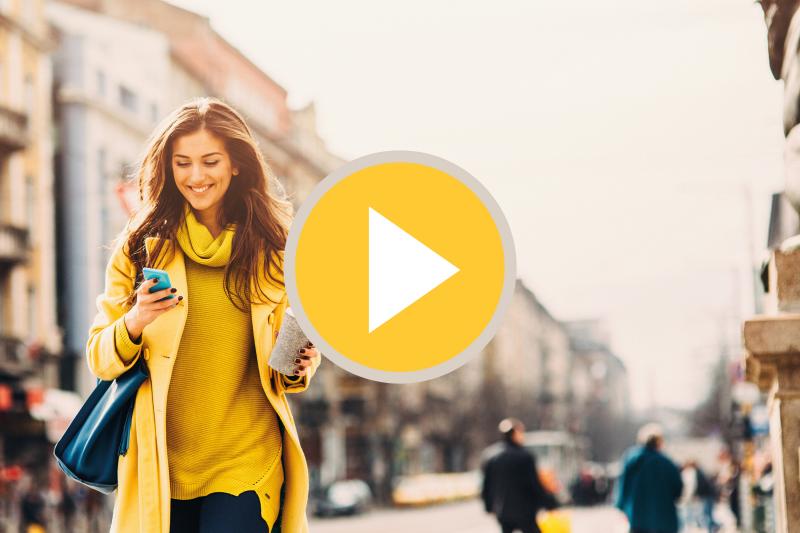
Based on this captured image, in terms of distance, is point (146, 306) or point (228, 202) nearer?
point (146, 306)

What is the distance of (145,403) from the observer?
10.8 feet

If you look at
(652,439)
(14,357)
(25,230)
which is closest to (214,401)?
(652,439)

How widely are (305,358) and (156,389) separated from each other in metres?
0.36

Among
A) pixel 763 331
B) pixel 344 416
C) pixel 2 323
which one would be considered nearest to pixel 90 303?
pixel 2 323

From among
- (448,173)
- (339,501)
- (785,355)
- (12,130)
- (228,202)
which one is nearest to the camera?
(448,173)

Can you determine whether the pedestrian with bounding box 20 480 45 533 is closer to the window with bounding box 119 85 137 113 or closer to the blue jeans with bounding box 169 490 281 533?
the window with bounding box 119 85 137 113

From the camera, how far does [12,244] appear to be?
130 ft

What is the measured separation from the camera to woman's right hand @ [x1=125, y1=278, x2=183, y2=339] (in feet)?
10.2

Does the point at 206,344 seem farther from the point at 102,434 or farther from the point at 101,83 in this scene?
the point at 101,83

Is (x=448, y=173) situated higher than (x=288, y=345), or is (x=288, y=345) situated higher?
(x=448, y=173)

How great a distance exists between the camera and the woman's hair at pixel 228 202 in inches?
134

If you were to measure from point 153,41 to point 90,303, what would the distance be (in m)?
11.2

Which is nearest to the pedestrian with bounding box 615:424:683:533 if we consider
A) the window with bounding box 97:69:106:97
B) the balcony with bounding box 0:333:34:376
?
the balcony with bounding box 0:333:34:376

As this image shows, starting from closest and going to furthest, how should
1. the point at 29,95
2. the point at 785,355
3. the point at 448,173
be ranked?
1. the point at 448,173
2. the point at 785,355
3. the point at 29,95
